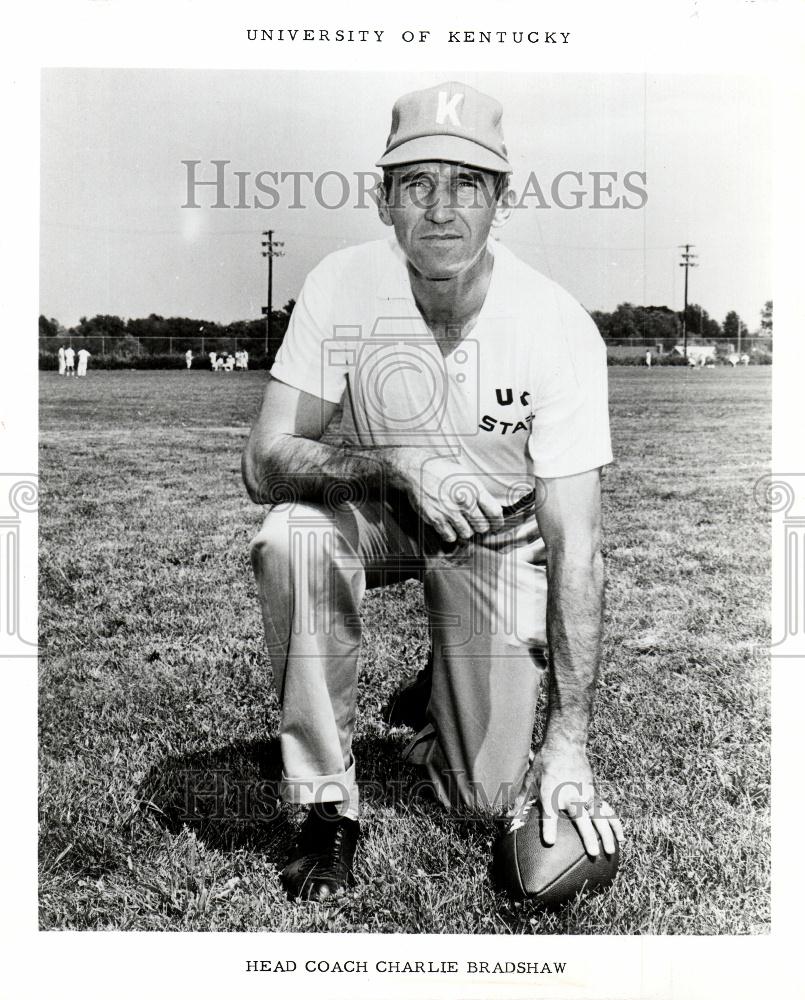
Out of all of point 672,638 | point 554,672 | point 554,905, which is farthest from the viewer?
point 672,638

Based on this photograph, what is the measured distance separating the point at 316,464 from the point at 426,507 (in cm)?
37

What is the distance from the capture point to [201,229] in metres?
3.46

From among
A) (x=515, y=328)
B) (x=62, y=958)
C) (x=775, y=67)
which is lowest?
(x=62, y=958)

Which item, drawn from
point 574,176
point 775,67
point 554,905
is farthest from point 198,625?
point 775,67

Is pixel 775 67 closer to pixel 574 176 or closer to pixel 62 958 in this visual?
pixel 574 176

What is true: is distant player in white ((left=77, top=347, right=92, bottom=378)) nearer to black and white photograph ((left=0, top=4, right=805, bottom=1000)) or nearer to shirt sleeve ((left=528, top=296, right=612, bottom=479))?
black and white photograph ((left=0, top=4, right=805, bottom=1000))

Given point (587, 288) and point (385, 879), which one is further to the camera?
point (587, 288)

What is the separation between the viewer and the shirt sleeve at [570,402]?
3.23m

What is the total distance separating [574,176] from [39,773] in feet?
8.65

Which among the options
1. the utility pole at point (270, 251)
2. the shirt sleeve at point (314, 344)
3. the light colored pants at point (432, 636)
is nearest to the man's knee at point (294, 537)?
the light colored pants at point (432, 636)

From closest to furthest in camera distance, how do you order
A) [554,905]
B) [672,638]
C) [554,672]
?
1. [554,905]
2. [554,672]
3. [672,638]

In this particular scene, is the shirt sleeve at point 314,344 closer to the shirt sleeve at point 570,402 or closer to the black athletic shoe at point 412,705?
the shirt sleeve at point 570,402

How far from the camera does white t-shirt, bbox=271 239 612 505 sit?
330 centimetres

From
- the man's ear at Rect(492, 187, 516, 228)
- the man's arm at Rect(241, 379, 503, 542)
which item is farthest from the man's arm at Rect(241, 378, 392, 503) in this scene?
the man's ear at Rect(492, 187, 516, 228)
